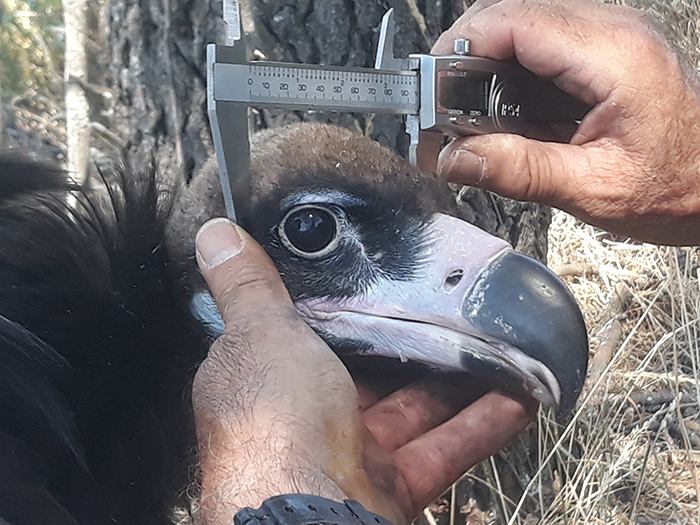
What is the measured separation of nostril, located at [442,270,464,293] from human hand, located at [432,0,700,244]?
0.59ft

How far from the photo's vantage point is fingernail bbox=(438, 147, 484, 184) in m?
1.14

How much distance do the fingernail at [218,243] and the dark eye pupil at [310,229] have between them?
0.35 ft

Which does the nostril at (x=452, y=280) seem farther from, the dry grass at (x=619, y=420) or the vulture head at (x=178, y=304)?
the dry grass at (x=619, y=420)

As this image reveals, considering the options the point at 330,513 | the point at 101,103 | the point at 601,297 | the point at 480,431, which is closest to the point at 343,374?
the point at 330,513

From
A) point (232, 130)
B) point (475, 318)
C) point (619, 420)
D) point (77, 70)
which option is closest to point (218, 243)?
point (232, 130)

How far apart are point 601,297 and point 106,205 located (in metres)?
2.05

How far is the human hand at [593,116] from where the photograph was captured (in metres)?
1.15

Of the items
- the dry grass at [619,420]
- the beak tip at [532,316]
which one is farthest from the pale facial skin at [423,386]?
the dry grass at [619,420]

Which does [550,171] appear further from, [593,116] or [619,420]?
[619,420]

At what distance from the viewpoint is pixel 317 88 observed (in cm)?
104

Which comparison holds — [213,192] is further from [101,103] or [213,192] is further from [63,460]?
[101,103]

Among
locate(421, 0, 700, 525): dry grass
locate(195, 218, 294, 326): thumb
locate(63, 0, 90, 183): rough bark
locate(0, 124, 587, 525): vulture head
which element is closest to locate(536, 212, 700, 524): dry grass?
locate(421, 0, 700, 525): dry grass

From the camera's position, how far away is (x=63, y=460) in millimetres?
1079

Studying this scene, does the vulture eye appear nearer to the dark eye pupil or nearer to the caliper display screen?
the dark eye pupil
